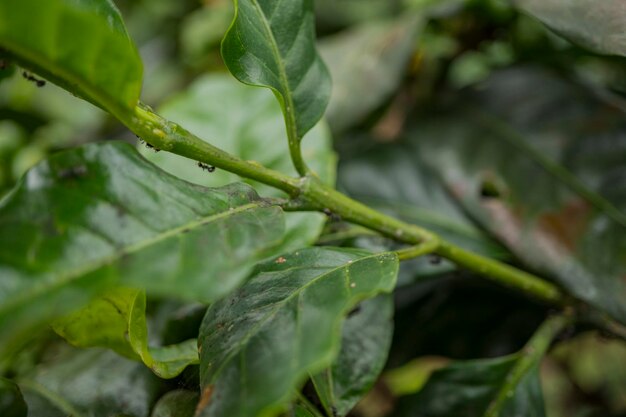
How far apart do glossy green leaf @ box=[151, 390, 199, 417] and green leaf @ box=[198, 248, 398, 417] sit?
0.08 metres

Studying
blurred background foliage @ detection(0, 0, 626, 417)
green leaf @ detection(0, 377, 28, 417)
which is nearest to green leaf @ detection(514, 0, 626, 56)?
blurred background foliage @ detection(0, 0, 626, 417)

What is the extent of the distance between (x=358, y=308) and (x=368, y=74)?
24.7 inches

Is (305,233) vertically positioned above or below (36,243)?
below

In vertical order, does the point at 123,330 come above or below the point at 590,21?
below

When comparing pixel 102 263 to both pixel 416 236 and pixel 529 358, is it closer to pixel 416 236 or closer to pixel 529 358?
pixel 416 236

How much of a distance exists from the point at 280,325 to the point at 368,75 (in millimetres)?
851

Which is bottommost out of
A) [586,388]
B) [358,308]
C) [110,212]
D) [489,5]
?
[586,388]

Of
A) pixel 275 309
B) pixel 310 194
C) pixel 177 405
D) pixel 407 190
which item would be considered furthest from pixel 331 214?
pixel 407 190

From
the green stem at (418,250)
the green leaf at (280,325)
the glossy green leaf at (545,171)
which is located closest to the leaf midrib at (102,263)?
the green leaf at (280,325)

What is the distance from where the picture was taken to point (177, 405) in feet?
2.12

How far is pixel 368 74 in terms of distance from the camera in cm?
127

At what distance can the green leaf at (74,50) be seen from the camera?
0.42 m

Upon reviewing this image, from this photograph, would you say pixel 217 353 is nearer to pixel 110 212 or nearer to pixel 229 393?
pixel 229 393

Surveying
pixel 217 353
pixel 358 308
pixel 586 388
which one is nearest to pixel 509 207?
pixel 358 308
